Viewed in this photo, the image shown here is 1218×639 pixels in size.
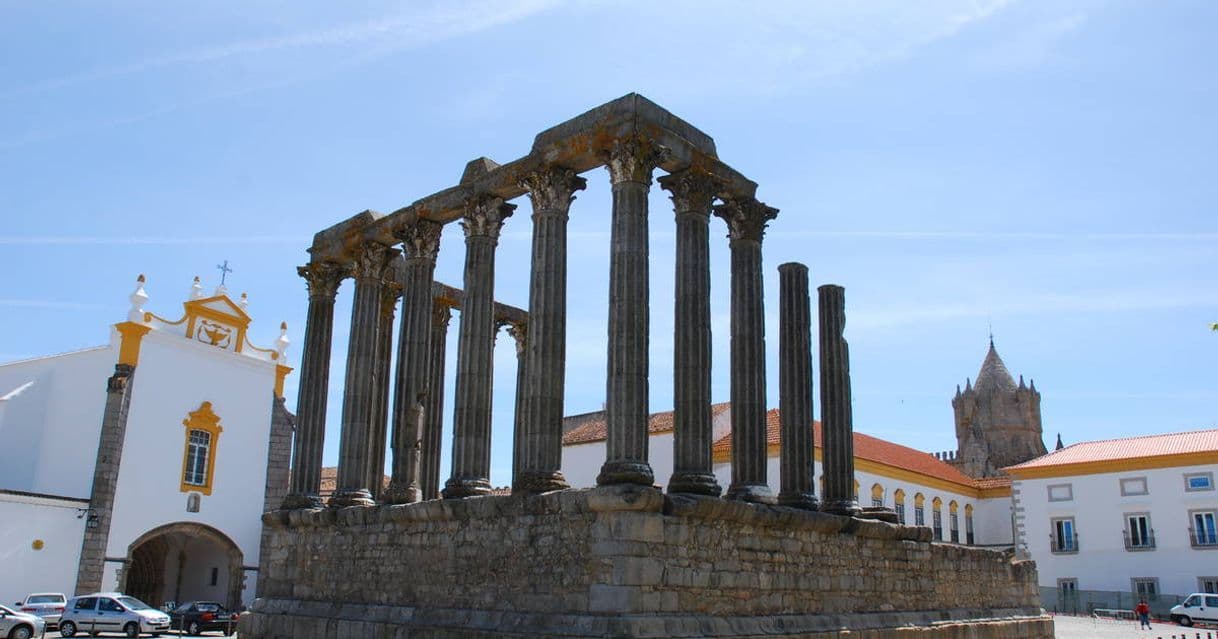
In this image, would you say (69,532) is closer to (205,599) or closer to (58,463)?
(58,463)

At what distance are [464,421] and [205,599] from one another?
2346 centimetres

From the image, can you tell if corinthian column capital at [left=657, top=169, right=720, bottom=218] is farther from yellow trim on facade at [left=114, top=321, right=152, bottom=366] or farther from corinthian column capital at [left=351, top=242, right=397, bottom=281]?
yellow trim on facade at [left=114, top=321, right=152, bottom=366]

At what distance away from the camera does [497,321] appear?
73.7 feet

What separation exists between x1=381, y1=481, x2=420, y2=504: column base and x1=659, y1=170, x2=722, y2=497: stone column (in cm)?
487

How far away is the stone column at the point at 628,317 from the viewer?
1380 cm

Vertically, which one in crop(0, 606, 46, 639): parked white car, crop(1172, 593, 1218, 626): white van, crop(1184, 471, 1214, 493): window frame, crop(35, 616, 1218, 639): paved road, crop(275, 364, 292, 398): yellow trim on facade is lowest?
crop(0, 606, 46, 639): parked white car

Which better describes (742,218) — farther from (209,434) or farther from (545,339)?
(209,434)

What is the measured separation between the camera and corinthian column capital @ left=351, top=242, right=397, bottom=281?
1958 centimetres

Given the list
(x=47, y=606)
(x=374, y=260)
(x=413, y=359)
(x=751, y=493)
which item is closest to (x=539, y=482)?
(x=751, y=493)

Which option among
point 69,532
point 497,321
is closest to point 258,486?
point 69,532

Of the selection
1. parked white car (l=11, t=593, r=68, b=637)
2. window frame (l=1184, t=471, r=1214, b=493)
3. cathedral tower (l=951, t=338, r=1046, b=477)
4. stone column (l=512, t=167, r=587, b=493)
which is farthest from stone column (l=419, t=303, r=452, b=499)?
cathedral tower (l=951, t=338, r=1046, b=477)

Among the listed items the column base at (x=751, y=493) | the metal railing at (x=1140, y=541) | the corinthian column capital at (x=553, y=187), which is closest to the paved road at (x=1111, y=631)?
the metal railing at (x=1140, y=541)

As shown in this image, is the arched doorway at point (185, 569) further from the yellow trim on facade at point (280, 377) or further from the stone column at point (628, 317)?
the stone column at point (628, 317)

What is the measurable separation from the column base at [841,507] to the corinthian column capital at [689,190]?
18.1 ft
